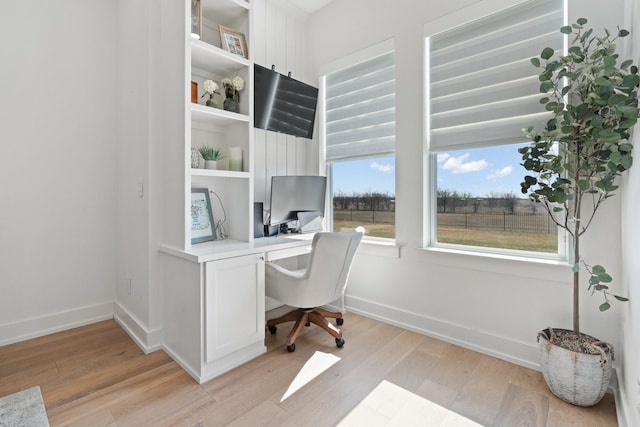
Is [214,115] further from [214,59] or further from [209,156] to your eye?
[214,59]

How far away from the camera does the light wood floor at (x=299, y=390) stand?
1.55 metres

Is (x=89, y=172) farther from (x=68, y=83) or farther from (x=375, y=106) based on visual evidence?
(x=375, y=106)

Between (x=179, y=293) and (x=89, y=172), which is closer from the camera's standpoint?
(x=179, y=293)

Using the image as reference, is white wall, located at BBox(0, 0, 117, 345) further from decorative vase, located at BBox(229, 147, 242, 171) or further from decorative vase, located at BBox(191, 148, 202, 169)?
decorative vase, located at BBox(229, 147, 242, 171)

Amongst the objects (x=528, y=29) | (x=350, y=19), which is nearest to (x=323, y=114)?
(x=350, y=19)

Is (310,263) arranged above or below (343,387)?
above

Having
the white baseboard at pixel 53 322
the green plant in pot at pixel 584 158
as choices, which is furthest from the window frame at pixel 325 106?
the white baseboard at pixel 53 322

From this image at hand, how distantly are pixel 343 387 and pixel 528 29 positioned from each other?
2.66 metres

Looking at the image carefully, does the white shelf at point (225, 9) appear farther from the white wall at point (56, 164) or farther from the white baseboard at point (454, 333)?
the white baseboard at point (454, 333)

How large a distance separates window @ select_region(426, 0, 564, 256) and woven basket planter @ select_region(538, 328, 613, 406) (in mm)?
654

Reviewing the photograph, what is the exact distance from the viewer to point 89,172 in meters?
2.70

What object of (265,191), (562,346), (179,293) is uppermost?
(265,191)

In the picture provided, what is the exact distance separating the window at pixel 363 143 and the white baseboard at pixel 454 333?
2.34ft

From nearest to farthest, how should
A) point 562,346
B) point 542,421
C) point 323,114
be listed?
point 542,421
point 562,346
point 323,114
